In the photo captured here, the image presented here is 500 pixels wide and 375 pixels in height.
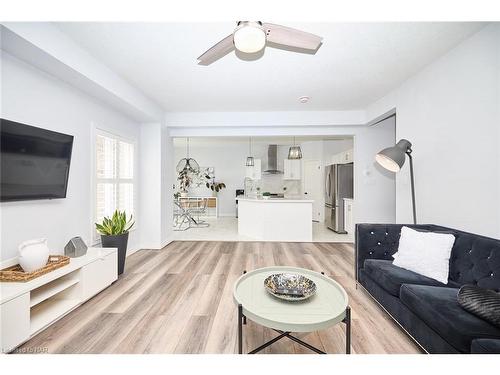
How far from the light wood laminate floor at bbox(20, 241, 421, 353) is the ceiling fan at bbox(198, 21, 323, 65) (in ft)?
7.43

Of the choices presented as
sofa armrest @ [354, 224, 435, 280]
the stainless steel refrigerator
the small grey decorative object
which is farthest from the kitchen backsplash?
the small grey decorative object

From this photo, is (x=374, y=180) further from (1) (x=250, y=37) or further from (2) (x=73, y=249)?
(2) (x=73, y=249)

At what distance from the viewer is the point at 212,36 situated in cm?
200

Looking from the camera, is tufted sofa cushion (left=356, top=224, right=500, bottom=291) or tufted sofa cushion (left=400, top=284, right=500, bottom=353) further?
tufted sofa cushion (left=356, top=224, right=500, bottom=291)

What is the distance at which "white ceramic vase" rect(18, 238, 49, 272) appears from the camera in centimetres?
176

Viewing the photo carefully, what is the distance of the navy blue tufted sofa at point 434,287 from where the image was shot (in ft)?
3.88

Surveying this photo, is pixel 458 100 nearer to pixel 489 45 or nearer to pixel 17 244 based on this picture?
pixel 489 45

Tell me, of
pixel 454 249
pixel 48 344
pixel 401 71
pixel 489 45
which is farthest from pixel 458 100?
pixel 48 344

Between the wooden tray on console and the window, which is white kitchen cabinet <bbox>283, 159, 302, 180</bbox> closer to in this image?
the window

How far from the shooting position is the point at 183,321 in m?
1.85

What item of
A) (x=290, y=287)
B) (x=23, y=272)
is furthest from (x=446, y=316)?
(x=23, y=272)

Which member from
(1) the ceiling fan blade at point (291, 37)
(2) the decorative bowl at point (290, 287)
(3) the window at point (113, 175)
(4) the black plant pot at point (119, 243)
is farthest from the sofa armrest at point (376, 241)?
(3) the window at point (113, 175)

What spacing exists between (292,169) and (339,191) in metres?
2.34
